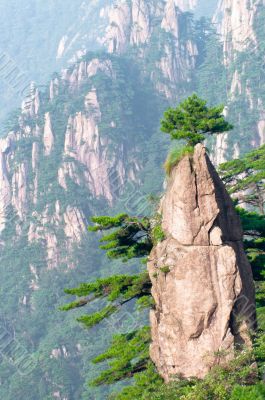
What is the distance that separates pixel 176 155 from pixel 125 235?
2.85 metres

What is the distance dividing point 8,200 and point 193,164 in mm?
156872

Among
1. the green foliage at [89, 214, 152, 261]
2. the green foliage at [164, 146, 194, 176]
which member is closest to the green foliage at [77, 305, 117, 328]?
the green foliage at [89, 214, 152, 261]

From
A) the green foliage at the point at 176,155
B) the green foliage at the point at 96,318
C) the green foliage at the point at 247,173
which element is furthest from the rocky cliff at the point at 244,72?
the green foliage at the point at 96,318

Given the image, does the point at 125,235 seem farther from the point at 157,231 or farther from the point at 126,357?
the point at 126,357

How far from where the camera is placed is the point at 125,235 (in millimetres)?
22141

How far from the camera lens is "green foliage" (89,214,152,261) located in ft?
71.5

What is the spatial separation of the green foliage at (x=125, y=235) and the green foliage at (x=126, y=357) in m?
2.41

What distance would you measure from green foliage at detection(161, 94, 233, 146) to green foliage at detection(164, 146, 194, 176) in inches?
37.2

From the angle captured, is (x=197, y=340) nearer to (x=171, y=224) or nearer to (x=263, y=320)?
(x=171, y=224)

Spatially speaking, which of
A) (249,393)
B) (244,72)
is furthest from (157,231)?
(244,72)

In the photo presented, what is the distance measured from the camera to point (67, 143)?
578 feet

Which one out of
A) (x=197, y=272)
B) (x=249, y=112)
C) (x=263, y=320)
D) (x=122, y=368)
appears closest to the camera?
(x=197, y=272)

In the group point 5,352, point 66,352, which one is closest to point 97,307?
point 66,352

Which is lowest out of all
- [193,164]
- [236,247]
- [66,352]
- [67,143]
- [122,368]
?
[66,352]
